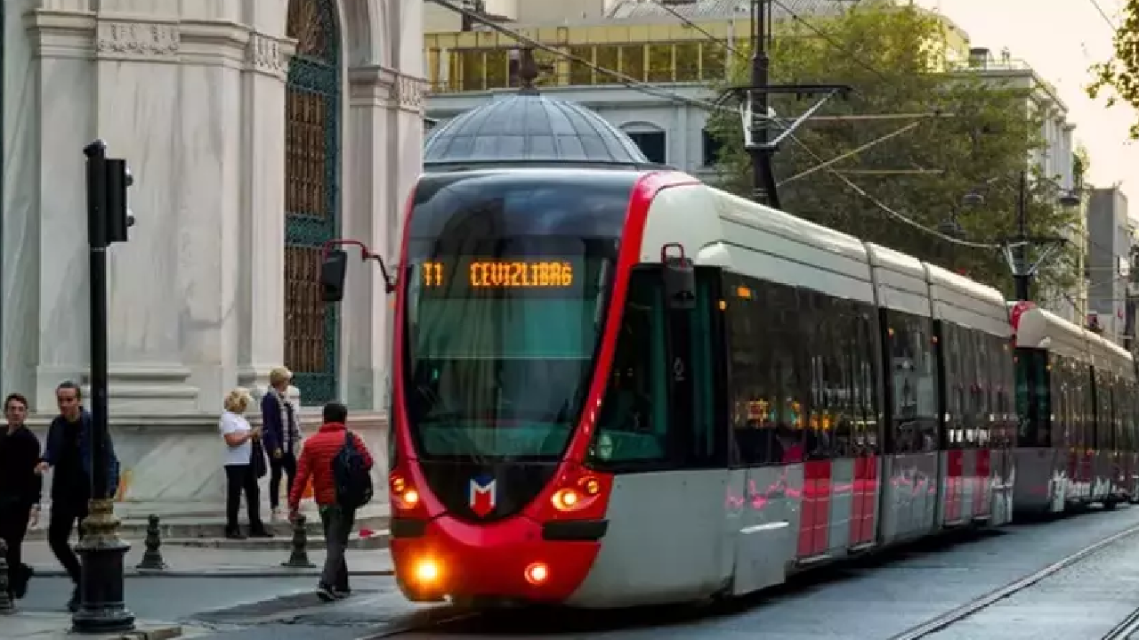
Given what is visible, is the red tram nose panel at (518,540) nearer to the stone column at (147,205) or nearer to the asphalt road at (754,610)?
the asphalt road at (754,610)

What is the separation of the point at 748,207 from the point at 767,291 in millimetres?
652

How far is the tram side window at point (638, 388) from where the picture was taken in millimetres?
17906

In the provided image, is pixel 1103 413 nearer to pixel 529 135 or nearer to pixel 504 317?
pixel 529 135

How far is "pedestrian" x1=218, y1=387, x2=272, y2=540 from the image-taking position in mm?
26500

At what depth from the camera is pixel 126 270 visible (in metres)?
28.0

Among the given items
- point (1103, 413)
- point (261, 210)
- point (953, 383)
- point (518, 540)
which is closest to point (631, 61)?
point (1103, 413)

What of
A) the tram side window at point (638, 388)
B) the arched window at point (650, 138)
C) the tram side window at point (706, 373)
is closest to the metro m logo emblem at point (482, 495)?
the tram side window at point (638, 388)

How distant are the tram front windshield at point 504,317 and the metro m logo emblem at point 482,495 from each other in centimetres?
16

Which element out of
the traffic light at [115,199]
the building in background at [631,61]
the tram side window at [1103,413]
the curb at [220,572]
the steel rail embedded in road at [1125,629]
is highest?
the building in background at [631,61]

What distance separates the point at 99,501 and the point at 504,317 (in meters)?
2.85

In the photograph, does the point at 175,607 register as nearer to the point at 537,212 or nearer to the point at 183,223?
the point at 537,212

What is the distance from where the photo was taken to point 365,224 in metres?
32.2

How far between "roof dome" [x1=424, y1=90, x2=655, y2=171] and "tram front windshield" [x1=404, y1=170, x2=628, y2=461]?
1114 inches

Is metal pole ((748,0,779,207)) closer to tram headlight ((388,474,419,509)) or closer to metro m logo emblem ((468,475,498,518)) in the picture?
tram headlight ((388,474,419,509))
